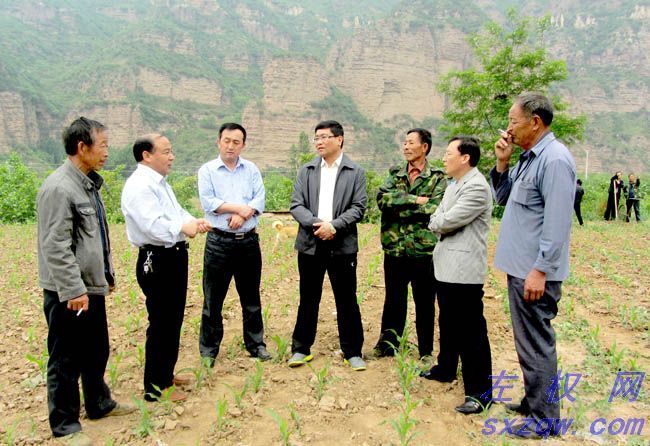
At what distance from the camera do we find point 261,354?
4227 mm

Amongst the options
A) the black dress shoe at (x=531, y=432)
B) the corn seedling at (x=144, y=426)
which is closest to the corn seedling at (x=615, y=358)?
the black dress shoe at (x=531, y=432)

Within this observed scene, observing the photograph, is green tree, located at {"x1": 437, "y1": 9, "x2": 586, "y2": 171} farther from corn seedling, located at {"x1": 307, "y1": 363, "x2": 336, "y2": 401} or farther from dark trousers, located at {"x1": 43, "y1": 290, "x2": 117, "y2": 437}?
dark trousers, located at {"x1": 43, "y1": 290, "x2": 117, "y2": 437}

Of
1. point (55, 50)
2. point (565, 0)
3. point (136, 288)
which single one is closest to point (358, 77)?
point (55, 50)

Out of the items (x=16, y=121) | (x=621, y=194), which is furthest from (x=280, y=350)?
(x=16, y=121)

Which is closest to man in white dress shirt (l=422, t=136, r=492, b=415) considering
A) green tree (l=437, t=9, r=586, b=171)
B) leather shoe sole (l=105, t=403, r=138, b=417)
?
leather shoe sole (l=105, t=403, r=138, b=417)

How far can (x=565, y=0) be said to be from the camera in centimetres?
14862

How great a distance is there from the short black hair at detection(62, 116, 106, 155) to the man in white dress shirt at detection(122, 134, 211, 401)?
35cm

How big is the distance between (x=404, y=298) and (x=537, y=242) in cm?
147

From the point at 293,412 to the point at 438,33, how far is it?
12561cm

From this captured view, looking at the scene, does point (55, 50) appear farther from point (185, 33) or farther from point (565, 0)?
point (565, 0)

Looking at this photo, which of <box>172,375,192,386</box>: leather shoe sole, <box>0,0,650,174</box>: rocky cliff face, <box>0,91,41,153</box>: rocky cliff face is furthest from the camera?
<box>0,0,650,174</box>: rocky cliff face

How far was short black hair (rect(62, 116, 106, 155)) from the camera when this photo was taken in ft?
9.95

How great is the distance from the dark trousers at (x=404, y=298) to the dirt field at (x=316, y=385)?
9.3 inches

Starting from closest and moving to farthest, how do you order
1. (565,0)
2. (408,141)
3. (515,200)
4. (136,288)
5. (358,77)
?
(515,200)
(408,141)
(136,288)
(358,77)
(565,0)
